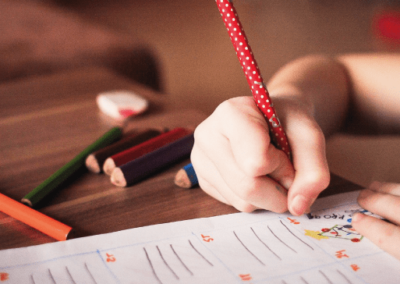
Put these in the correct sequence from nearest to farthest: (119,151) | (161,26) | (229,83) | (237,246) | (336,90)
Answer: (237,246) < (119,151) < (336,90) < (229,83) < (161,26)

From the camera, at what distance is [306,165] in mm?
313

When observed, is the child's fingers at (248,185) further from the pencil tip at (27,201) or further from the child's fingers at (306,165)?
the pencil tip at (27,201)

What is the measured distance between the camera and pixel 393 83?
67cm

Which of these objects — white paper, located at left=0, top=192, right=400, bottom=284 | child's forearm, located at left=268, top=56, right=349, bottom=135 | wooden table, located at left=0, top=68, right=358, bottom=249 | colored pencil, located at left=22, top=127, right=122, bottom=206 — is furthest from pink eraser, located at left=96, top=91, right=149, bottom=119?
white paper, located at left=0, top=192, right=400, bottom=284

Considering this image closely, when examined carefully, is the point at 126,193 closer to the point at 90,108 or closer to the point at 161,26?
the point at 90,108

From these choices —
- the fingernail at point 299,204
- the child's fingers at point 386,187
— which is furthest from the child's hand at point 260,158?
the child's fingers at point 386,187

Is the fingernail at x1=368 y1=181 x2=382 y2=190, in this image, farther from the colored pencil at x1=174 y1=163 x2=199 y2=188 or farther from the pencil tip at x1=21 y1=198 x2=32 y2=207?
the pencil tip at x1=21 y1=198 x2=32 y2=207

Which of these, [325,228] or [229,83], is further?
[229,83]

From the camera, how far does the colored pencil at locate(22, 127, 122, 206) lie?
0.37m

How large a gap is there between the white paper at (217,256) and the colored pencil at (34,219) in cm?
1

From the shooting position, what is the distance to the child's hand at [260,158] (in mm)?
304

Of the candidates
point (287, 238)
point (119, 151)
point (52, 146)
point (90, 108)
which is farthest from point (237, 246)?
point (90, 108)

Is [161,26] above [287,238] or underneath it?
above

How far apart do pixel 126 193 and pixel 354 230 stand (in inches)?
8.9
